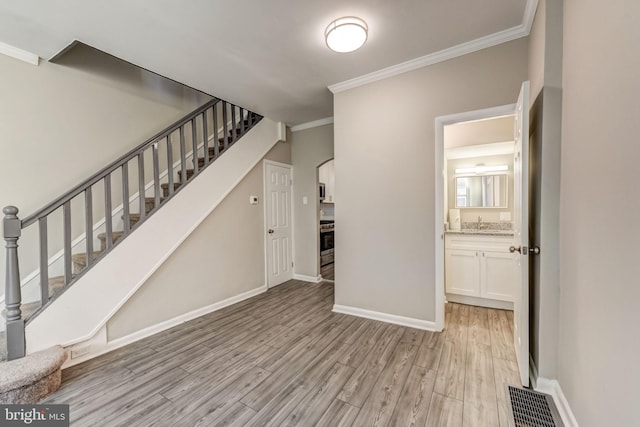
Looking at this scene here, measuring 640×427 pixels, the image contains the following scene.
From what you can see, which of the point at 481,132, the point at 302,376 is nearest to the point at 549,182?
the point at 481,132

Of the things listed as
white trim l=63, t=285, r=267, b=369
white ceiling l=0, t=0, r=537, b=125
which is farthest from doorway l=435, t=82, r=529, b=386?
white trim l=63, t=285, r=267, b=369

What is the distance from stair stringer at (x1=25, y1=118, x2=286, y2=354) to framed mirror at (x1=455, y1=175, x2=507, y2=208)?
3.15 m

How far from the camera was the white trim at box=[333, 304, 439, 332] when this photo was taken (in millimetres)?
2639

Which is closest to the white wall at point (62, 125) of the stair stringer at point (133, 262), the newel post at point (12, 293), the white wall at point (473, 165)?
the newel post at point (12, 293)

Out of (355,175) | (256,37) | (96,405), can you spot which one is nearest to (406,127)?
(355,175)

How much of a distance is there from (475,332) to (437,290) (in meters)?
0.55

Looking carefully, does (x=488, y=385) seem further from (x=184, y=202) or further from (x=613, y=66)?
(x=184, y=202)

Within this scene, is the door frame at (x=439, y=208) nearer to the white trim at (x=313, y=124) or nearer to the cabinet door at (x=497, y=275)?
the cabinet door at (x=497, y=275)

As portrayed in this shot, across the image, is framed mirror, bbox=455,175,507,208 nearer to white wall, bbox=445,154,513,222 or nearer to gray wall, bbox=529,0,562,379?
white wall, bbox=445,154,513,222

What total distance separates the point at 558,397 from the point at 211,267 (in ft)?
10.9

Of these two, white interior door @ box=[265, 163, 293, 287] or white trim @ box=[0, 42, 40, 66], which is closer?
white trim @ box=[0, 42, 40, 66]

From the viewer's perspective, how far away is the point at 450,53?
7.98ft

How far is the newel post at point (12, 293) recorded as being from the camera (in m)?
1.84

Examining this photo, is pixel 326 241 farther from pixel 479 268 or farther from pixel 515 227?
pixel 515 227
